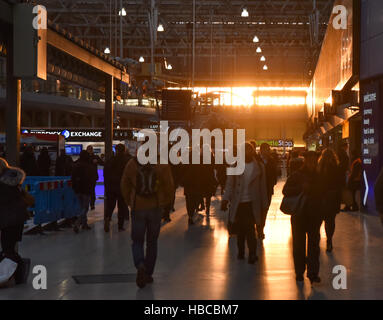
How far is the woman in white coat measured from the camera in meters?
9.91

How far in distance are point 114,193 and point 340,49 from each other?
11.1m

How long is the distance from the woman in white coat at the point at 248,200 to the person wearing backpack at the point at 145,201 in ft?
5.99

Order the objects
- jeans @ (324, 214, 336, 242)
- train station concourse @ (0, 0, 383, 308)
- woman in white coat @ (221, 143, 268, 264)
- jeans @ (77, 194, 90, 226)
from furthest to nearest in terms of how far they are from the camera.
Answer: jeans @ (77, 194, 90, 226) < jeans @ (324, 214, 336, 242) < woman in white coat @ (221, 143, 268, 264) < train station concourse @ (0, 0, 383, 308)

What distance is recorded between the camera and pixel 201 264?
32.0ft

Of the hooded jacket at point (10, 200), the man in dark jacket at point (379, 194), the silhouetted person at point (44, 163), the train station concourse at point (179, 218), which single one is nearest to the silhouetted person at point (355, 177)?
the train station concourse at point (179, 218)

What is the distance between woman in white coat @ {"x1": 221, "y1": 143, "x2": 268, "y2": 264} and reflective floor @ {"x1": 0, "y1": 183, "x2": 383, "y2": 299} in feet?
1.44

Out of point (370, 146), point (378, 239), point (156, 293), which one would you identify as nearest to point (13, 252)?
point (156, 293)

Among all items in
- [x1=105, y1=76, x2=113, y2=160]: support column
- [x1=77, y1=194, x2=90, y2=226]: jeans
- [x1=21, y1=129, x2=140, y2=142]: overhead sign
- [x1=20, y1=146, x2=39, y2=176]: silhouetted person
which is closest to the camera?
[x1=77, y1=194, x2=90, y2=226]: jeans

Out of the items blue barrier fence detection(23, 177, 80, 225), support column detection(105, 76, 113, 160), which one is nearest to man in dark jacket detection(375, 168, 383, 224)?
blue barrier fence detection(23, 177, 80, 225)

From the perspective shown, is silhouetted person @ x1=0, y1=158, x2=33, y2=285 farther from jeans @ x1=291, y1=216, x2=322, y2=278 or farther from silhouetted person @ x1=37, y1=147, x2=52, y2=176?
silhouetted person @ x1=37, y1=147, x2=52, y2=176

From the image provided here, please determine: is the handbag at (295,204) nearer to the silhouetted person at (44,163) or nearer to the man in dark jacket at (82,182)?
the man in dark jacket at (82,182)

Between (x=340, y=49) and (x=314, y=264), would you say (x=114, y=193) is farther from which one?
(x=340, y=49)

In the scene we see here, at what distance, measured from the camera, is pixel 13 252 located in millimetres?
8250

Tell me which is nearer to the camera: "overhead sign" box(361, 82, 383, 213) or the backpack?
the backpack
